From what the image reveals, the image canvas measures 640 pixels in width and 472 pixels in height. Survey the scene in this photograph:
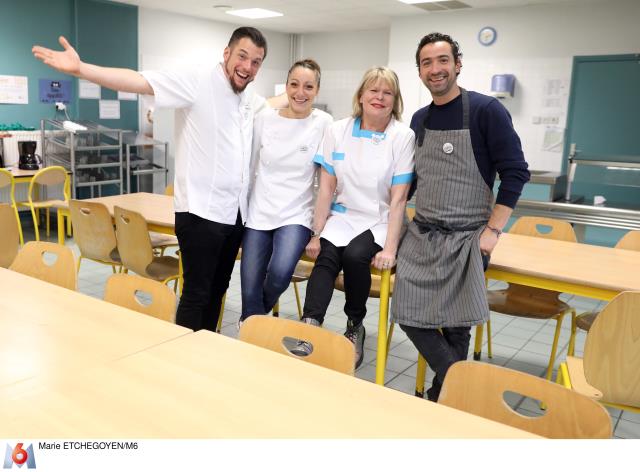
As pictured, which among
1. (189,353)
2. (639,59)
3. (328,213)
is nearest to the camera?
(189,353)

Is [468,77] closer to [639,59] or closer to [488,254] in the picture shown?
[639,59]

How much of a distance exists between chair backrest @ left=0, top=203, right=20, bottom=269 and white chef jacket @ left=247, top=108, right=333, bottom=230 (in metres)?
1.50

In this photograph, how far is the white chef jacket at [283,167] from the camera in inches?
101

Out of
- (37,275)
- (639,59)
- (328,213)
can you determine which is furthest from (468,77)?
(37,275)

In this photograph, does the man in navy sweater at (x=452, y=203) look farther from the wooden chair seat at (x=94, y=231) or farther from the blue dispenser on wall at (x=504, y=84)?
the blue dispenser on wall at (x=504, y=84)

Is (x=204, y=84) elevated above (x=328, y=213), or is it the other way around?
(x=204, y=84)

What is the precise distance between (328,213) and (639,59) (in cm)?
495

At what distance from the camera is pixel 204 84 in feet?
7.86

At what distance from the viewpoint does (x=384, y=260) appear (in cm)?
243

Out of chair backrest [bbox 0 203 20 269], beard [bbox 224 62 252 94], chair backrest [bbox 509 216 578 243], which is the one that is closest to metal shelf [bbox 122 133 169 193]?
chair backrest [bbox 0 203 20 269]

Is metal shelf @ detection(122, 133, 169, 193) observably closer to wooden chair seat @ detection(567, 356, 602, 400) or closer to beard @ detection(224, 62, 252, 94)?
beard @ detection(224, 62, 252, 94)

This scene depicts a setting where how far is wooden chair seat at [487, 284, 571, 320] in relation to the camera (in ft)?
9.15

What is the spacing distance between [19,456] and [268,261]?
1700 mm

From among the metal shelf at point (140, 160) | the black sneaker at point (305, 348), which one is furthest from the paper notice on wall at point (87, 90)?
the black sneaker at point (305, 348)
